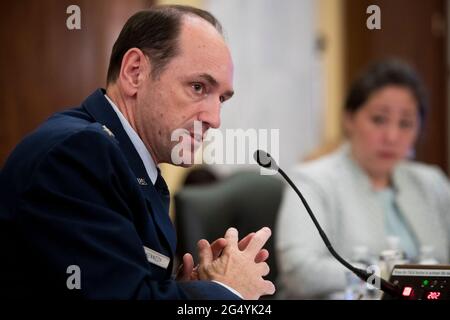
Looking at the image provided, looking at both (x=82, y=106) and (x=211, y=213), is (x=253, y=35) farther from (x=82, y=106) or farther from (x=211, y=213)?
(x=82, y=106)

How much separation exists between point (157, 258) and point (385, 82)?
1334 millimetres

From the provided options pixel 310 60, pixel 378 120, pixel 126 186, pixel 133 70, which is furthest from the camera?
pixel 310 60

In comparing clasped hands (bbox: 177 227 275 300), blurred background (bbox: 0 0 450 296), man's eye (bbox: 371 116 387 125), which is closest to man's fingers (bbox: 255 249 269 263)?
clasped hands (bbox: 177 227 275 300)

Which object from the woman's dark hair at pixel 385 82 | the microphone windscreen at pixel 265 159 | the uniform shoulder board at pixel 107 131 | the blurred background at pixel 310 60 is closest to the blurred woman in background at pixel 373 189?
the woman's dark hair at pixel 385 82

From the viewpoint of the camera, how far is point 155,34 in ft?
3.19

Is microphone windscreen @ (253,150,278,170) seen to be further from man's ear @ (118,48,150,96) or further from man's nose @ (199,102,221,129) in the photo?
man's ear @ (118,48,150,96)

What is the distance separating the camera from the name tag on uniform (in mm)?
912

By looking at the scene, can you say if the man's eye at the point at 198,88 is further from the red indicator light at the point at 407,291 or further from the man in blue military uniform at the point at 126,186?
the red indicator light at the point at 407,291

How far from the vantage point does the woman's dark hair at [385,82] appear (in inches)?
80.2

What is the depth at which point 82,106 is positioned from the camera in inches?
39.0

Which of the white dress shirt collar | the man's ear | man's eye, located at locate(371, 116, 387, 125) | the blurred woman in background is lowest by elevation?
the blurred woman in background

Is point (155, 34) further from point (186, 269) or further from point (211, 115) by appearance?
point (186, 269)

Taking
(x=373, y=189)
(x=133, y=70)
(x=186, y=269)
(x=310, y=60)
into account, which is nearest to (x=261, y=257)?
(x=186, y=269)

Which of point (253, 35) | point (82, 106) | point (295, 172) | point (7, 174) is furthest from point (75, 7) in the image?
point (253, 35)
